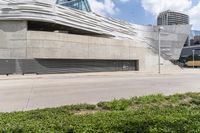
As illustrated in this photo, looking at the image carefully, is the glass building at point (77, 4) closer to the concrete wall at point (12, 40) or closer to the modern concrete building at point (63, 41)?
the modern concrete building at point (63, 41)

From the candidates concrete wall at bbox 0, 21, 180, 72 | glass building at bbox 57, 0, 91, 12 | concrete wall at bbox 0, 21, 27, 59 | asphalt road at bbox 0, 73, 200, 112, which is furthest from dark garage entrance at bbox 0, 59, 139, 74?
asphalt road at bbox 0, 73, 200, 112

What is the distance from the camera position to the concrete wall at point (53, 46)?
38.2 meters

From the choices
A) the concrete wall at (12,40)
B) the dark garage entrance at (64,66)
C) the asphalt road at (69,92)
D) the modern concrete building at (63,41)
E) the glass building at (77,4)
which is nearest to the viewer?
the asphalt road at (69,92)

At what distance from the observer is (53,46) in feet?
134

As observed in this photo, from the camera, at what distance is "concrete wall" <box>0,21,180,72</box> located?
125 feet

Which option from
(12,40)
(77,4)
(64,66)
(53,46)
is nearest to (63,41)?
(53,46)

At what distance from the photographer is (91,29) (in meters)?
48.7

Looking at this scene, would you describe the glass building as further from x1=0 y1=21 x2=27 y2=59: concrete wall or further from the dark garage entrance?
x1=0 y1=21 x2=27 y2=59: concrete wall

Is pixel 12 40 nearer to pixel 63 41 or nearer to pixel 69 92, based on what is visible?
pixel 63 41

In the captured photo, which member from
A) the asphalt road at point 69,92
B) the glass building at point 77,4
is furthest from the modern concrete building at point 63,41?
the asphalt road at point 69,92

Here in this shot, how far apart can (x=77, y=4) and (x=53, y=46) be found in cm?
1277

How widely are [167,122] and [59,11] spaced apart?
130ft

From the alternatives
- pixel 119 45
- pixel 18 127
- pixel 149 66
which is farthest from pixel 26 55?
pixel 18 127

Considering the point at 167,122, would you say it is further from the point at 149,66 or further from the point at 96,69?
the point at 149,66
